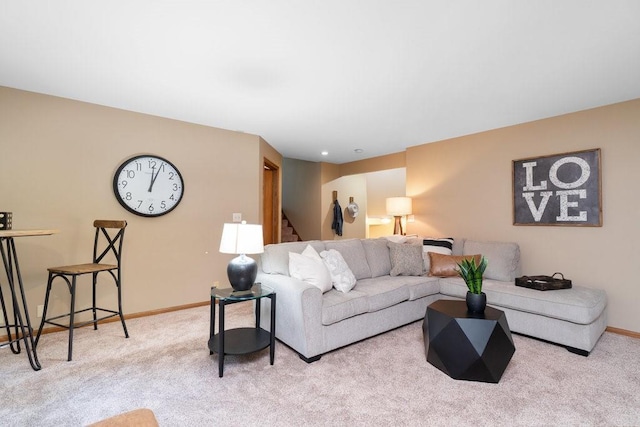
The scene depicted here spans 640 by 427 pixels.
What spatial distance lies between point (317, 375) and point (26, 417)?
1.69 metres

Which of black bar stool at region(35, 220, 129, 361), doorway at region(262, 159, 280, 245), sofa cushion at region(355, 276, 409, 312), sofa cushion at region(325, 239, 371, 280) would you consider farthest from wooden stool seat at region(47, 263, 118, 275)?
doorway at region(262, 159, 280, 245)

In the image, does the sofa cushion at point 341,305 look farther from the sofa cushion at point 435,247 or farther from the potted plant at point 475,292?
the sofa cushion at point 435,247

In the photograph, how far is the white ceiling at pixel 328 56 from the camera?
1.75m

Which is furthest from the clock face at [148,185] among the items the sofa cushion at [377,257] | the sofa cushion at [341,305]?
the sofa cushion at [377,257]

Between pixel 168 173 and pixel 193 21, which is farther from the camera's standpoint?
pixel 168 173

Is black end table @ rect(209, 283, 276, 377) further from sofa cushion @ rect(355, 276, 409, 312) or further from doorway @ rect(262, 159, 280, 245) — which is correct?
doorway @ rect(262, 159, 280, 245)

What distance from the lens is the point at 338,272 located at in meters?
2.88

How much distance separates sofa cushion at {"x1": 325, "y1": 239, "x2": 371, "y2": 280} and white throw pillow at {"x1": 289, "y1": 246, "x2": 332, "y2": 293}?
1.87ft

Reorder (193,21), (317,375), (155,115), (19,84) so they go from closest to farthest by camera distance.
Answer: (193,21)
(317,375)
(19,84)
(155,115)

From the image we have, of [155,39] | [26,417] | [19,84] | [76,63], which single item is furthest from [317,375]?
[19,84]

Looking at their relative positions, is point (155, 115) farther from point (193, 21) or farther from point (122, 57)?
point (193, 21)

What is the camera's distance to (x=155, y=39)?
79.5 inches

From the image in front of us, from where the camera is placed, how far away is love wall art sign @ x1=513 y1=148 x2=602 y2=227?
127 inches

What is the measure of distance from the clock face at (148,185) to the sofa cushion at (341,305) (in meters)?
2.23
